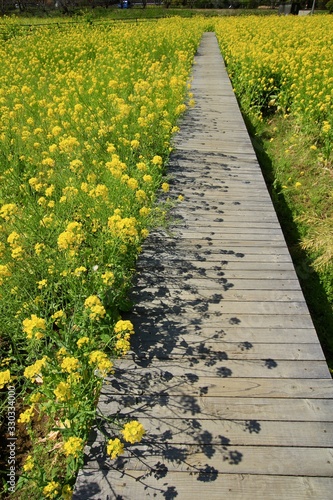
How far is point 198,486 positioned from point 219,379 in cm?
58

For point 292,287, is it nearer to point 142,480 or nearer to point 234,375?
point 234,375

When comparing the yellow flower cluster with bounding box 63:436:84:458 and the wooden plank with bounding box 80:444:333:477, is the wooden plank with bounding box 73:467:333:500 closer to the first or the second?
the wooden plank with bounding box 80:444:333:477

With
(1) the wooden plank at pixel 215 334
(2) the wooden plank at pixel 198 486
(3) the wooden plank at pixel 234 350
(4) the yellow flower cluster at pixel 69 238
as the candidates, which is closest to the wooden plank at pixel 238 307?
(1) the wooden plank at pixel 215 334

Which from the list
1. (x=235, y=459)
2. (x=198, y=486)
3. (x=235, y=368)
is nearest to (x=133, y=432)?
(x=198, y=486)

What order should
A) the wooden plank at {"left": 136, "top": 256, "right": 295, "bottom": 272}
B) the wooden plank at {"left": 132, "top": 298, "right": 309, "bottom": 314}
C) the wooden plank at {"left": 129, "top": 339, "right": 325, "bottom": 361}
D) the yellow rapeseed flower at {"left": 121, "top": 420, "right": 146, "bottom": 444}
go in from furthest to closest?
1. the wooden plank at {"left": 136, "top": 256, "right": 295, "bottom": 272}
2. the wooden plank at {"left": 132, "top": 298, "right": 309, "bottom": 314}
3. the wooden plank at {"left": 129, "top": 339, "right": 325, "bottom": 361}
4. the yellow rapeseed flower at {"left": 121, "top": 420, "right": 146, "bottom": 444}

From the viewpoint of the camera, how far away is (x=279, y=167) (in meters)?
→ 5.68

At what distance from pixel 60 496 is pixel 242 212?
2.87 m

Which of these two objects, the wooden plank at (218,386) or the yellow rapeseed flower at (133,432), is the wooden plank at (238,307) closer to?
the wooden plank at (218,386)

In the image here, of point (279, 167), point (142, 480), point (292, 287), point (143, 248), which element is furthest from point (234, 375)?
point (279, 167)

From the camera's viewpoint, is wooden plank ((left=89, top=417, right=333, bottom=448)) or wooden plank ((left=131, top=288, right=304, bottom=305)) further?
wooden plank ((left=131, top=288, right=304, bottom=305))

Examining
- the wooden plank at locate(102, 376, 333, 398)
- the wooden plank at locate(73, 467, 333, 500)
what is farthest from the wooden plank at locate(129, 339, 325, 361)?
the wooden plank at locate(73, 467, 333, 500)

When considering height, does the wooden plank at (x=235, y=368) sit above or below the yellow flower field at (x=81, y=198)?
below

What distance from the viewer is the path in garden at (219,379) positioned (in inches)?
66.3

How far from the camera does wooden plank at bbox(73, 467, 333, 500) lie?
1.62m
